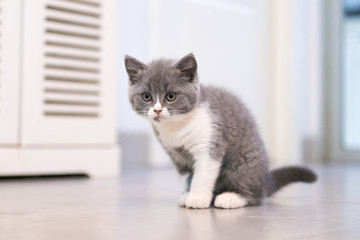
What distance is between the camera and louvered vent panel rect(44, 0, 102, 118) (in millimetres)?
1903

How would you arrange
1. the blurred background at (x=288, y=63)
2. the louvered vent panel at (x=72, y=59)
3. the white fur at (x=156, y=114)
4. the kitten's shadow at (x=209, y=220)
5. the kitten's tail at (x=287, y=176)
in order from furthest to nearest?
the blurred background at (x=288, y=63) < the louvered vent panel at (x=72, y=59) < the kitten's tail at (x=287, y=176) < the white fur at (x=156, y=114) < the kitten's shadow at (x=209, y=220)

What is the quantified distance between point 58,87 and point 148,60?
690 mm

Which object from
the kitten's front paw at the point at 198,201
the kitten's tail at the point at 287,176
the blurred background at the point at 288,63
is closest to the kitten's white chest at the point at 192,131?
the kitten's front paw at the point at 198,201

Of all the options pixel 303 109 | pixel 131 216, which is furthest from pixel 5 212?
pixel 303 109

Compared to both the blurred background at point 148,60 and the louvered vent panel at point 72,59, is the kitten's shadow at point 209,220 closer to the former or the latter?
the blurred background at point 148,60

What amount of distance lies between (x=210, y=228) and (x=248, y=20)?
2412 millimetres

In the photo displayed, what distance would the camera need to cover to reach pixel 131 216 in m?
1.05

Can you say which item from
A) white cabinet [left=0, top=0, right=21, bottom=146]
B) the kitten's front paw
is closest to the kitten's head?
the kitten's front paw

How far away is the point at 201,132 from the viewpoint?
3.85 feet

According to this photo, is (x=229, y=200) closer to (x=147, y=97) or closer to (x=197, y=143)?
(x=197, y=143)

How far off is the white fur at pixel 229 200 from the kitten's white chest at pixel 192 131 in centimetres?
14

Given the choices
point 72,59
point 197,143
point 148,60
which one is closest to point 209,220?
point 197,143

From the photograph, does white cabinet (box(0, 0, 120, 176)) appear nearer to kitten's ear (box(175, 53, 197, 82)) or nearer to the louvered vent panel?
the louvered vent panel

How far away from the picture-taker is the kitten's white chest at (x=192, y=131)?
3.85 feet
